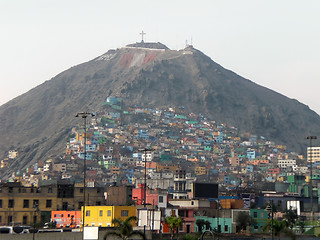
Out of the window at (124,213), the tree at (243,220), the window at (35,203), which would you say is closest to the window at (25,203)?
the window at (35,203)

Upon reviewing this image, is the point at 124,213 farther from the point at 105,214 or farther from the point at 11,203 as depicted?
the point at 11,203

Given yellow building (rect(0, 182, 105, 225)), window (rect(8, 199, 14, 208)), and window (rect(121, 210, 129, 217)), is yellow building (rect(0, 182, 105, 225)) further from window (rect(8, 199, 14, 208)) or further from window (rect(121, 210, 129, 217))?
window (rect(121, 210, 129, 217))

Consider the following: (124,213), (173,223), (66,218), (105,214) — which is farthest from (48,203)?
(173,223)

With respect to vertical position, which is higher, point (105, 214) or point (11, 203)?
point (11, 203)

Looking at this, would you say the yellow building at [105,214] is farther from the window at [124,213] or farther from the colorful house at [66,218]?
the colorful house at [66,218]

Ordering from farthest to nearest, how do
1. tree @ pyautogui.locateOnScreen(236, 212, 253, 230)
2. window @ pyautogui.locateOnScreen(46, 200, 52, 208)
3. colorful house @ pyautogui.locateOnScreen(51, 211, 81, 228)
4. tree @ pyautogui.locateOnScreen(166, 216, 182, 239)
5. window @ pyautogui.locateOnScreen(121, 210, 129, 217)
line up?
window @ pyautogui.locateOnScreen(46, 200, 52, 208)
tree @ pyautogui.locateOnScreen(236, 212, 253, 230)
colorful house @ pyautogui.locateOnScreen(51, 211, 81, 228)
window @ pyautogui.locateOnScreen(121, 210, 129, 217)
tree @ pyautogui.locateOnScreen(166, 216, 182, 239)

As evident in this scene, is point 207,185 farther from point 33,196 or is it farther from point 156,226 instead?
point 156,226

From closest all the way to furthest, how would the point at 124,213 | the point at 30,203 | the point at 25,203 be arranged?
the point at 124,213, the point at 25,203, the point at 30,203

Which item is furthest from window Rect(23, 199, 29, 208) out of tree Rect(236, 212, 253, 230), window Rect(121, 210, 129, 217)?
tree Rect(236, 212, 253, 230)
